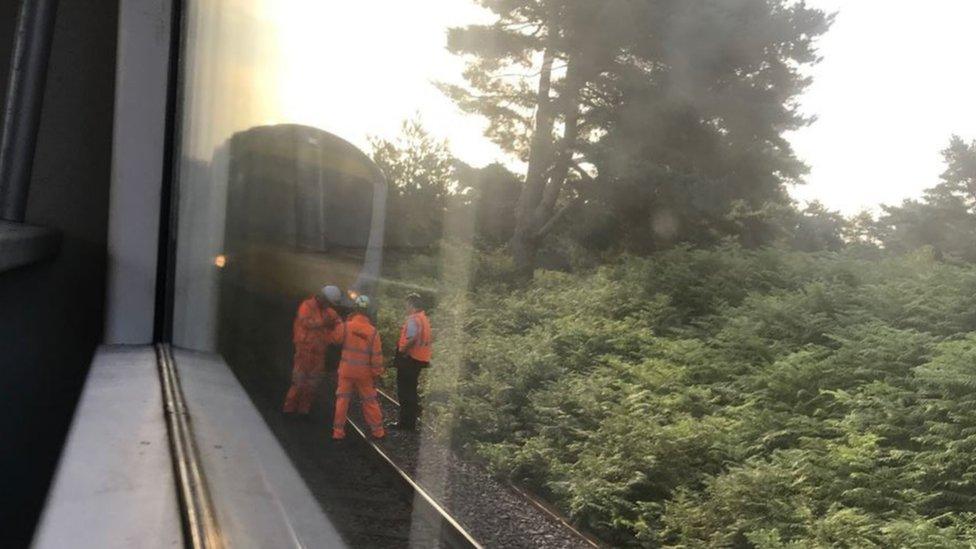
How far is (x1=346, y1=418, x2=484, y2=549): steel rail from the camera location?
138 centimetres

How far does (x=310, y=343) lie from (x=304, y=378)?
14cm

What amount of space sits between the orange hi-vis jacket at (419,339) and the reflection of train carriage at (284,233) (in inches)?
8.9

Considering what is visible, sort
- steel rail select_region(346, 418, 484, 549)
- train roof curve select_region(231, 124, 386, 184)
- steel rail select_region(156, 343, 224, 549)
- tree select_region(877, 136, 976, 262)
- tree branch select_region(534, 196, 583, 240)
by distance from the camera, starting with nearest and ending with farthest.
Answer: tree select_region(877, 136, 976, 262), tree branch select_region(534, 196, 583, 240), steel rail select_region(346, 418, 484, 549), steel rail select_region(156, 343, 224, 549), train roof curve select_region(231, 124, 386, 184)

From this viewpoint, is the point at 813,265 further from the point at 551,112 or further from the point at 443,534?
the point at 443,534

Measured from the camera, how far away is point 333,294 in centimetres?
201

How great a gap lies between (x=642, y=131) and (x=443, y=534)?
0.71 m

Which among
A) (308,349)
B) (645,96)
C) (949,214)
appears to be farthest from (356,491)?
(949,214)

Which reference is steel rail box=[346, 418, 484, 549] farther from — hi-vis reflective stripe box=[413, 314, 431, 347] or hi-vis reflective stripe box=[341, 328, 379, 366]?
hi-vis reflective stripe box=[413, 314, 431, 347]

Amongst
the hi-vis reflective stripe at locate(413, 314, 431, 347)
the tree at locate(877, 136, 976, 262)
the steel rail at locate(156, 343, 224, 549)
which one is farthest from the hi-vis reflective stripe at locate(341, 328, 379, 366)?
the tree at locate(877, 136, 976, 262)

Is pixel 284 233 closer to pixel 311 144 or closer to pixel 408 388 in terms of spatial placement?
pixel 311 144

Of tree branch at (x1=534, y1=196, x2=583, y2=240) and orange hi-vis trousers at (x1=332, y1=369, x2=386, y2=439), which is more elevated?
tree branch at (x1=534, y1=196, x2=583, y2=240)

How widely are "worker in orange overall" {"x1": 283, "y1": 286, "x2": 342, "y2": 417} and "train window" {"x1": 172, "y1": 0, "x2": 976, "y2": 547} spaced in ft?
0.42

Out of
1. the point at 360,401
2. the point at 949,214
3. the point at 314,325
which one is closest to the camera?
the point at 949,214

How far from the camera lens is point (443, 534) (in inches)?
57.7
